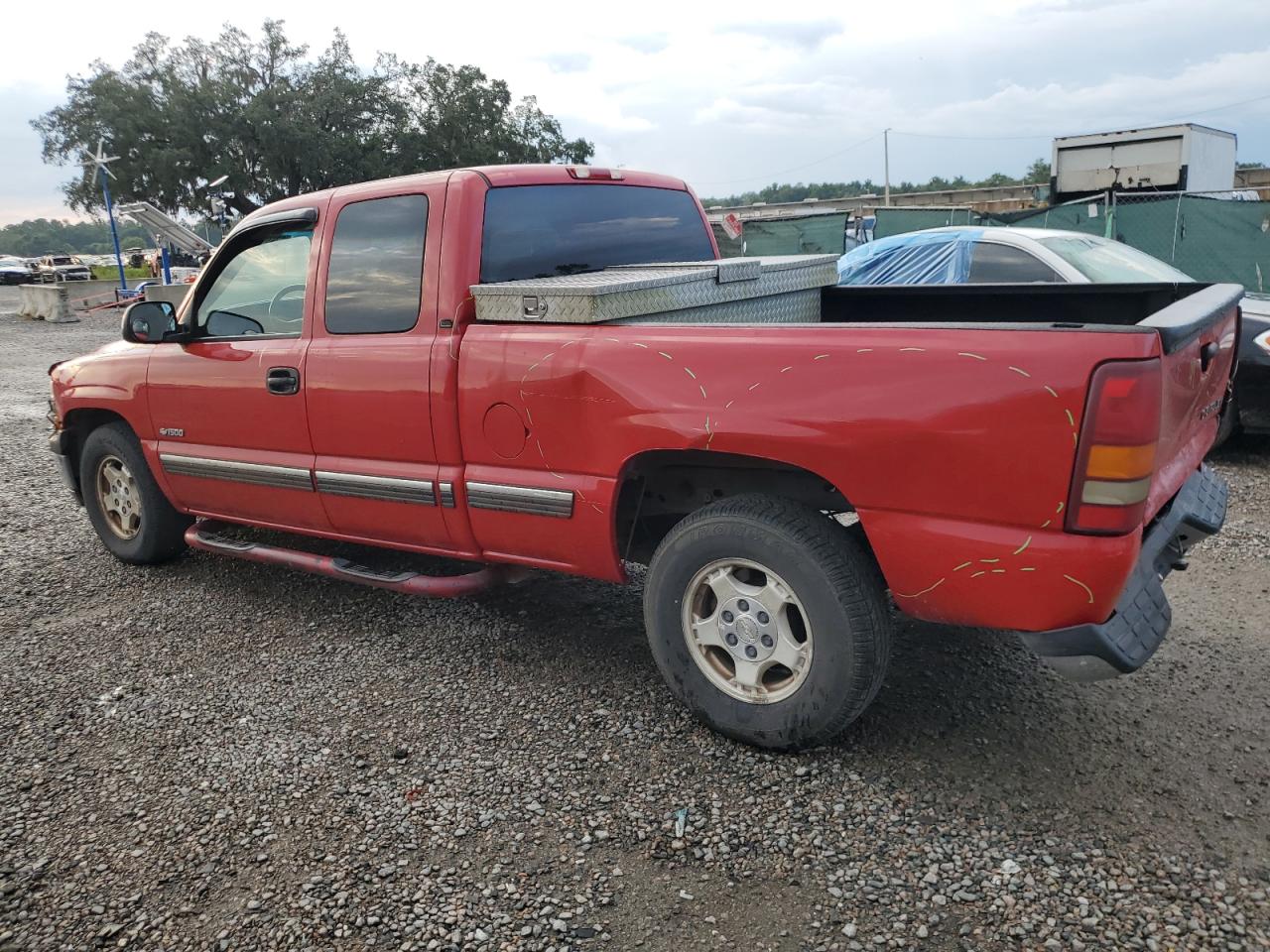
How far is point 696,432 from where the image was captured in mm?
2951

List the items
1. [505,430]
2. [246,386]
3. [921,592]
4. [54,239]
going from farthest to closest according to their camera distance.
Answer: [54,239] → [246,386] → [505,430] → [921,592]

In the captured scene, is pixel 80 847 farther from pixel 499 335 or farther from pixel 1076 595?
pixel 1076 595

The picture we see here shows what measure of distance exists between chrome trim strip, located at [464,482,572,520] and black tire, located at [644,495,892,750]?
1.29 ft

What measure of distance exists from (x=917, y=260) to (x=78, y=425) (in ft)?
20.6

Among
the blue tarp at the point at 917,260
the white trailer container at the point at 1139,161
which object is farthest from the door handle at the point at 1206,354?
the white trailer container at the point at 1139,161

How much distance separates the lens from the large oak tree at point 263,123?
130ft

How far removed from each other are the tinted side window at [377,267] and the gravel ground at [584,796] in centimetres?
142

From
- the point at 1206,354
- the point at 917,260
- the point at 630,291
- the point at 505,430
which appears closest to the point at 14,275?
the point at 917,260

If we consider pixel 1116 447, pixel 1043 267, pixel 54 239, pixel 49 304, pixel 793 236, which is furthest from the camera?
pixel 54 239

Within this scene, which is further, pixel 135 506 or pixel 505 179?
pixel 135 506

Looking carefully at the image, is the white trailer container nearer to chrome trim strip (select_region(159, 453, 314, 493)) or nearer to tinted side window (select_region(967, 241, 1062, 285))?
tinted side window (select_region(967, 241, 1062, 285))

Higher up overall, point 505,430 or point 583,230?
point 583,230

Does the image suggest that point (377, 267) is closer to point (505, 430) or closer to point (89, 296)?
point (505, 430)

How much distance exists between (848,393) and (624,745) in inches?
56.6
